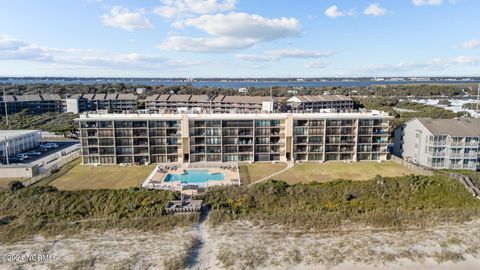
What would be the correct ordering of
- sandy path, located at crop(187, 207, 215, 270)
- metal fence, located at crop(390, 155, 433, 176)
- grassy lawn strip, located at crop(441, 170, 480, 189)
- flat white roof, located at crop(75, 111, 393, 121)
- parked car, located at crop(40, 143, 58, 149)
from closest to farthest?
sandy path, located at crop(187, 207, 215, 270), grassy lawn strip, located at crop(441, 170, 480, 189), metal fence, located at crop(390, 155, 433, 176), flat white roof, located at crop(75, 111, 393, 121), parked car, located at crop(40, 143, 58, 149)

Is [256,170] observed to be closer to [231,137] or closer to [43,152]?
[231,137]

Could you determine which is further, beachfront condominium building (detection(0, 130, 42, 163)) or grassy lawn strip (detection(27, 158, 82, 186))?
beachfront condominium building (detection(0, 130, 42, 163))

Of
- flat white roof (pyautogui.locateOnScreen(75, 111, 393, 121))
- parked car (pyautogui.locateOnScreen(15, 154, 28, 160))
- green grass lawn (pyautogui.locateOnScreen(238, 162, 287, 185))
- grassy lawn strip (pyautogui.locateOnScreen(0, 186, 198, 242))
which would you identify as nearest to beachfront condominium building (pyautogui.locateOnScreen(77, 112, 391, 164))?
flat white roof (pyautogui.locateOnScreen(75, 111, 393, 121))

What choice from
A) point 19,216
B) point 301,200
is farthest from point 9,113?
point 301,200

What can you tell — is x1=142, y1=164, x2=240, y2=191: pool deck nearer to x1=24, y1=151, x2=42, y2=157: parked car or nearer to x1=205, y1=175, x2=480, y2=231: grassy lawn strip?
x1=205, y1=175, x2=480, y2=231: grassy lawn strip

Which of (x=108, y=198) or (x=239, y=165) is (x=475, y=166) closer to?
(x=239, y=165)

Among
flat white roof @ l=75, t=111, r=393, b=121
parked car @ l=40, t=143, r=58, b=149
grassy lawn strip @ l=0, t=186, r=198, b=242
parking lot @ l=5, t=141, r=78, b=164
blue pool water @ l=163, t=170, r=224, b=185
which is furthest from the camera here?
parked car @ l=40, t=143, r=58, b=149

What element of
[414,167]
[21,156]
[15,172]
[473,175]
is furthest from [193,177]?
[473,175]
